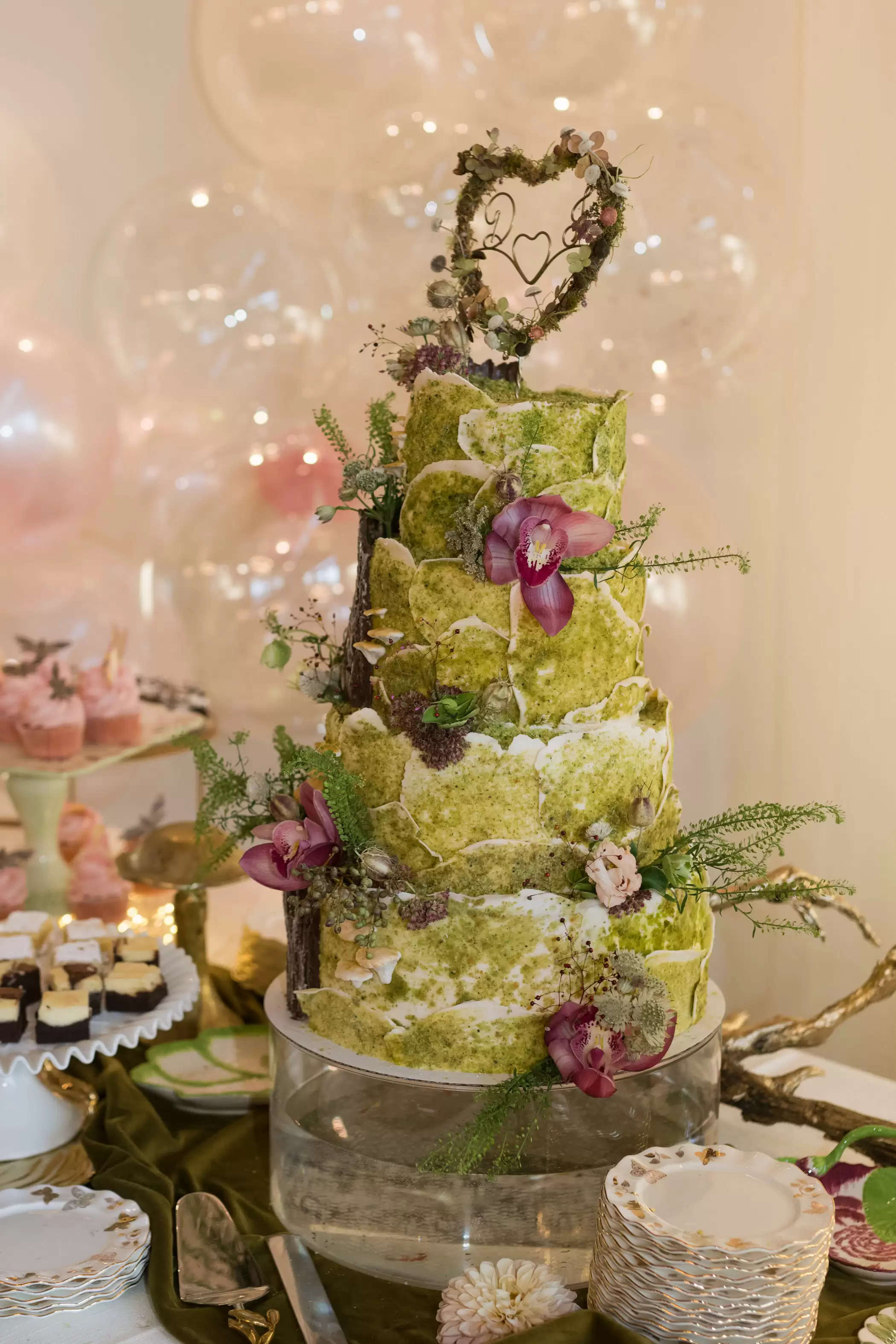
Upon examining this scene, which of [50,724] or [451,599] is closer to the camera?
[451,599]

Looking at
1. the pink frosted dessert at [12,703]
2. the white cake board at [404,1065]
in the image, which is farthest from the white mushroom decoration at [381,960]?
the pink frosted dessert at [12,703]

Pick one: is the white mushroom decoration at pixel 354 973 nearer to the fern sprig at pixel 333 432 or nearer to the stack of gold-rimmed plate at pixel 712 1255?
the stack of gold-rimmed plate at pixel 712 1255

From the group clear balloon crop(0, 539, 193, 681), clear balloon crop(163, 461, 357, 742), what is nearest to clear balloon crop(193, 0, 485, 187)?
clear balloon crop(163, 461, 357, 742)

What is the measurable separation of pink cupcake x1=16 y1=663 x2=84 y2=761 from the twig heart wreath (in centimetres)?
169

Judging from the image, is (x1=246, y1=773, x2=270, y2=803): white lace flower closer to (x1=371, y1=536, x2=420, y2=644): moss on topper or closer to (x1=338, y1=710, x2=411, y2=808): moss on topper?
(x1=338, y1=710, x2=411, y2=808): moss on topper

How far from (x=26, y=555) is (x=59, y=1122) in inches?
76.0

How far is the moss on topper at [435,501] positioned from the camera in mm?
1590

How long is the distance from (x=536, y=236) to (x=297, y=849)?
2.63 ft

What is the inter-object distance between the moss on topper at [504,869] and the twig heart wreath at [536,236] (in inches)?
24.8

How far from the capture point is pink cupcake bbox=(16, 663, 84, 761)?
295 centimetres

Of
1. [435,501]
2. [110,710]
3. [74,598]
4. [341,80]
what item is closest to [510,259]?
[435,501]

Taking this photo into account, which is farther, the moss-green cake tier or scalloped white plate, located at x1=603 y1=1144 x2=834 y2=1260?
the moss-green cake tier

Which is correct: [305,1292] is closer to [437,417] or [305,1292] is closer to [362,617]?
[362,617]

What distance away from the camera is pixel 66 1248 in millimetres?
1555
